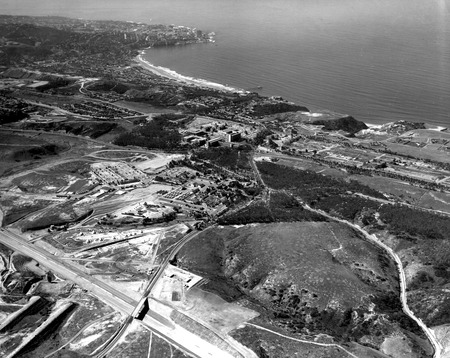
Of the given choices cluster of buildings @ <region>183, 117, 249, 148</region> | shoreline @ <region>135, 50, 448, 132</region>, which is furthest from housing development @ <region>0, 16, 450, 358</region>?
shoreline @ <region>135, 50, 448, 132</region>

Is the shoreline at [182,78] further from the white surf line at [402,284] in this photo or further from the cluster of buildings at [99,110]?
the white surf line at [402,284]

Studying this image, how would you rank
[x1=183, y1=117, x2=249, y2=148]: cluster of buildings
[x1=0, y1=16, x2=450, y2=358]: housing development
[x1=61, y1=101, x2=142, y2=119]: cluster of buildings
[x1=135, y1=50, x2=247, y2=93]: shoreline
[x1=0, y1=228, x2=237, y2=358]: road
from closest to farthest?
[x1=0, y1=228, x2=237, y2=358]: road, [x1=0, y1=16, x2=450, y2=358]: housing development, [x1=183, y1=117, x2=249, y2=148]: cluster of buildings, [x1=61, y1=101, x2=142, y2=119]: cluster of buildings, [x1=135, y1=50, x2=247, y2=93]: shoreline

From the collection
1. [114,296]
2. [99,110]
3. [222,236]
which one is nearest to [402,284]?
[222,236]

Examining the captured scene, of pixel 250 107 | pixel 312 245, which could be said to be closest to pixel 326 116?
pixel 250 107

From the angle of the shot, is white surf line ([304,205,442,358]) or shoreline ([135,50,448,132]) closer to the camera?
white surf line ([304,205,442,358])

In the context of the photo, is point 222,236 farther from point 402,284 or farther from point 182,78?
point 182,78

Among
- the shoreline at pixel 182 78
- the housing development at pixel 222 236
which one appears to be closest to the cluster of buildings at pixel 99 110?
the housing development at pixel 222 236

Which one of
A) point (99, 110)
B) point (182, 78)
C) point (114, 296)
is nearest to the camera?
point (114, 296)

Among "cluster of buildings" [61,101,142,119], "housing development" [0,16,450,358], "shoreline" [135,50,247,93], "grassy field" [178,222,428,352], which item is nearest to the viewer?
"housing development" [0,16,450,358]

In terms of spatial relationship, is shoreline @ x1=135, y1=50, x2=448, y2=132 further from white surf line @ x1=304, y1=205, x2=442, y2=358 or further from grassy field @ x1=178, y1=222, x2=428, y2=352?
grassy field @ x1=178, y1=222, x2=428, y2=352

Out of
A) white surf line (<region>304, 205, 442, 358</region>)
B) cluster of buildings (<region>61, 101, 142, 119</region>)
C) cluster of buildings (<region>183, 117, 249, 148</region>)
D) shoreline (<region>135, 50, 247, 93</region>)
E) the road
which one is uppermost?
cluster of buildings (<region>183, 117, 249, 148</region>)

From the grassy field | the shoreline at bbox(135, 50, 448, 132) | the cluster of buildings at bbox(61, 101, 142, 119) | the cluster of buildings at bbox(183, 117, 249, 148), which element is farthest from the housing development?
the shoreline at bbox(135, 50, 448, 132)

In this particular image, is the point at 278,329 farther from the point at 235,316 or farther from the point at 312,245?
the point at 312,245

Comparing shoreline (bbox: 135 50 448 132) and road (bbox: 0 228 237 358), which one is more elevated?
shoreline (bbox: 135 50 448 132)
